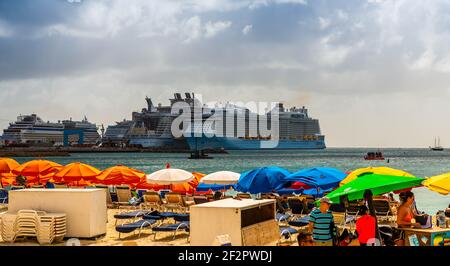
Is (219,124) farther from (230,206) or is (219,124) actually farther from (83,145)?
(230,206)

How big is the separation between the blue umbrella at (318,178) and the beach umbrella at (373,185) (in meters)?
3.42

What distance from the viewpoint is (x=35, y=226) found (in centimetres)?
721

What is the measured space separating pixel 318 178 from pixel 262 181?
1043 mm

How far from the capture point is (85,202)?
7473 millimetres

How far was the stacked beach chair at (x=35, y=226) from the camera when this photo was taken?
282 inches

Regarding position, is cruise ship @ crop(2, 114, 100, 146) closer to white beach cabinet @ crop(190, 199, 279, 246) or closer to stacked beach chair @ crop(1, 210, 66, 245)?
stacked beach chair @ crop(1, 210, 66, 245)

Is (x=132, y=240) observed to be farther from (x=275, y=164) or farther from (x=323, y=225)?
(x=275, y=164)

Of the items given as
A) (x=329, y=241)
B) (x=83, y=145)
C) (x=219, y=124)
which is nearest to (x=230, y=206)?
(x=329, y=241)

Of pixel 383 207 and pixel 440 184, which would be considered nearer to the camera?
pixel 440 184

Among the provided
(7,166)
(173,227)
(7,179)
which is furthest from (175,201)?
(7,179)

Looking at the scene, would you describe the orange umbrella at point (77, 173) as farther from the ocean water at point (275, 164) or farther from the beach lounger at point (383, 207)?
the ocean water at point (275, 164)

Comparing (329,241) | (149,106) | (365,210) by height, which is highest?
(149,106)
